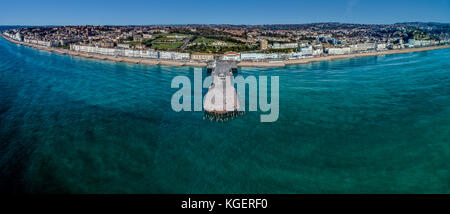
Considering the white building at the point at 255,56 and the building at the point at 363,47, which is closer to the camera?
the white building at the point at 255,56

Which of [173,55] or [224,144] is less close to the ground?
[173,55]

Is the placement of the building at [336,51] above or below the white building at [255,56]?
above

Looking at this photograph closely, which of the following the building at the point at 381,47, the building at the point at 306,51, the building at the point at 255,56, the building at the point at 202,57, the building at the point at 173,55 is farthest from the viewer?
the building at the point at 381,47

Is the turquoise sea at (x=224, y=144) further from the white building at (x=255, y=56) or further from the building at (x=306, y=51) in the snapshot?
the building at (x=306, y=51)

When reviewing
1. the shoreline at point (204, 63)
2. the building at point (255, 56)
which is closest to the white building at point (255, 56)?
the building at point (255, 56)

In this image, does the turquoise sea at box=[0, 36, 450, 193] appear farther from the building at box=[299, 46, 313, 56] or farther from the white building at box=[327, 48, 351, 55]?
the white building at box=[327, 48, 351, 55]

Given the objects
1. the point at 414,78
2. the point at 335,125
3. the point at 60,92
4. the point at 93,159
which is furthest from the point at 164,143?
the point at 414,78

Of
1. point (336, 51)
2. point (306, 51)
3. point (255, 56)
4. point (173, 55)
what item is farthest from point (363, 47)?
point (173, 55)

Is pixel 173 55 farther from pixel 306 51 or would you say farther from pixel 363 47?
pixel 363 47

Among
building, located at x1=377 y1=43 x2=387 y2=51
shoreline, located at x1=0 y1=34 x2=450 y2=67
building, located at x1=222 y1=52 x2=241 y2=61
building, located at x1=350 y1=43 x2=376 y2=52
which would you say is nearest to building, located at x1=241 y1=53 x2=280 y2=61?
building, located at x1=222 y1=52 x2=241 y2=61
